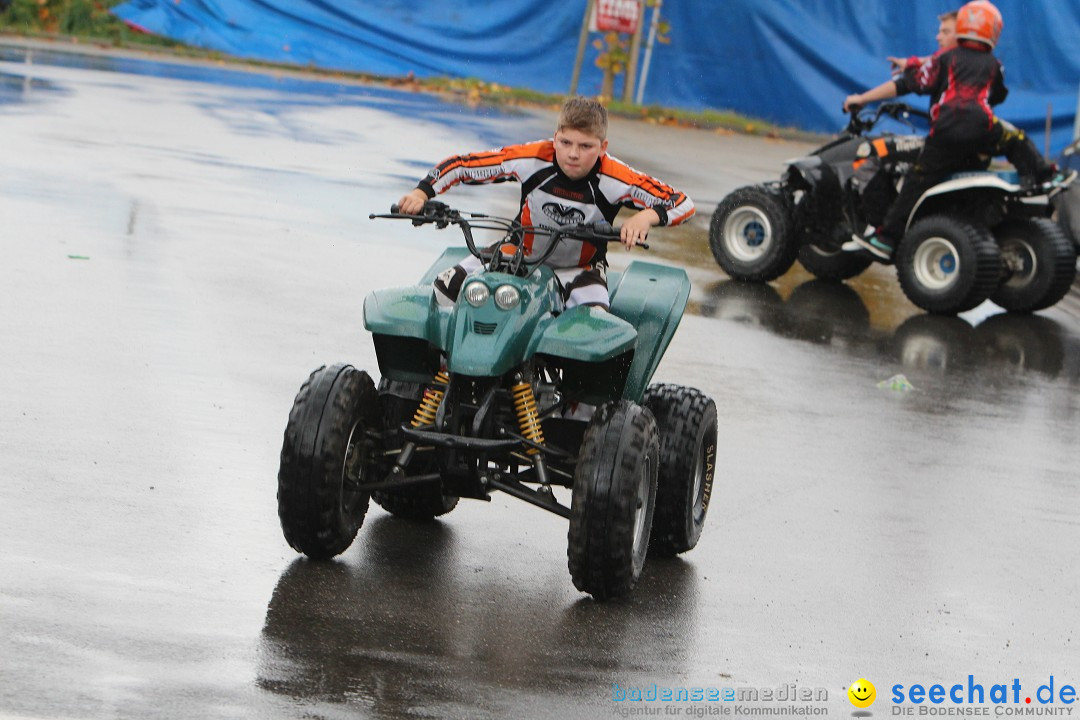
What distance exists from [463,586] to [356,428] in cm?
66

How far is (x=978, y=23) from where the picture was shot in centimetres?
1331

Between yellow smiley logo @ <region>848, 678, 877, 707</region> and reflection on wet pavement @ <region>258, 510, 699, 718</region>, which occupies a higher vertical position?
yellow smiley logo @ <region>848, 678, 877, 707</region>

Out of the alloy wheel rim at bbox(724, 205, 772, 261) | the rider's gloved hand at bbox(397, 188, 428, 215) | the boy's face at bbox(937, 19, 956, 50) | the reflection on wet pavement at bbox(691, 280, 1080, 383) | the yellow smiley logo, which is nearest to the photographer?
the yellow smiley logo

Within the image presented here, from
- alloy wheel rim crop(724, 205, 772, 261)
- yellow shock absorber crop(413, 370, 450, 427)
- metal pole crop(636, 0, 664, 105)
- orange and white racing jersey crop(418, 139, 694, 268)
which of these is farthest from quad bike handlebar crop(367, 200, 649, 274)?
metal pole crop(636, 0, 664, 105)

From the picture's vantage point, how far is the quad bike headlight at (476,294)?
6.02 meters

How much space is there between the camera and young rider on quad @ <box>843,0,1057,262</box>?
13250 millimetres

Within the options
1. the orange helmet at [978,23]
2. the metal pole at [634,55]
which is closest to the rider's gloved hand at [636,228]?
the orange helmet at [978,23]

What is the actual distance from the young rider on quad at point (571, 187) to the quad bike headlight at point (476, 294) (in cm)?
51

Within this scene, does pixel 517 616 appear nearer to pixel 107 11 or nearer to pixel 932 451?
pixel 932 451

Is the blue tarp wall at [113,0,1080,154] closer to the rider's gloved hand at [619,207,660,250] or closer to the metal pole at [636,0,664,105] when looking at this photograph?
the metal pole at [636,0,664,105]

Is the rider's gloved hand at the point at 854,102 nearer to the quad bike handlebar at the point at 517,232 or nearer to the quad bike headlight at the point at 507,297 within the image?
the quad bike handlebar at the point at 517,232

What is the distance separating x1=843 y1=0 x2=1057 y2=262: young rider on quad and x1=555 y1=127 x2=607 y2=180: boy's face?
7.16m

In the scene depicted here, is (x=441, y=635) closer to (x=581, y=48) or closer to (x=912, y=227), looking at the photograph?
(x=912, y=227)

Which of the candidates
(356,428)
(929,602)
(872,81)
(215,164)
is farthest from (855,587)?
(872,81)
